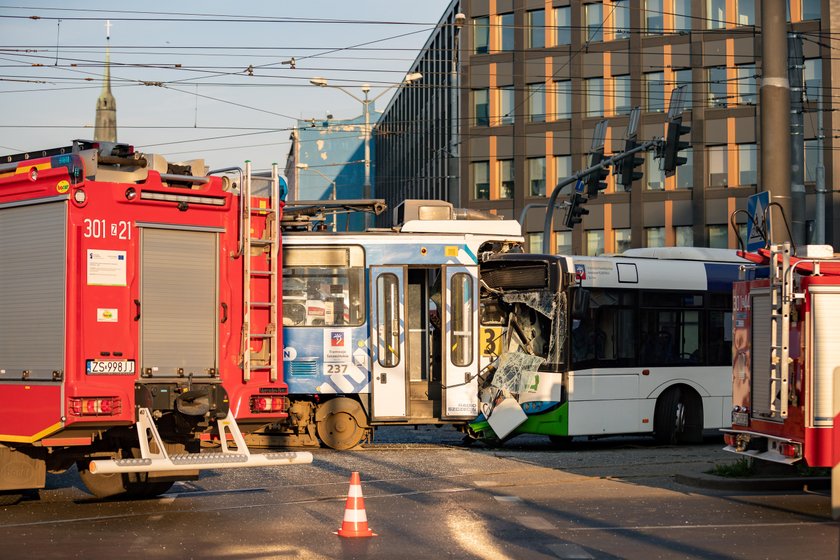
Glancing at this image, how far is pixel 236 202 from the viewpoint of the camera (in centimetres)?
1279

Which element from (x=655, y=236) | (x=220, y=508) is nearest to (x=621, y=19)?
(x=655, y=236)

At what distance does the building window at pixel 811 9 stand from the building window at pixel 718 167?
679 cm

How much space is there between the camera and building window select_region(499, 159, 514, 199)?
206 ft

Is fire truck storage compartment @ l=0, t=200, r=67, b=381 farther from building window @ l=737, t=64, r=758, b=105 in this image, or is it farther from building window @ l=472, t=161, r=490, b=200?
building window @ l=472, t=161, r=490, b=200

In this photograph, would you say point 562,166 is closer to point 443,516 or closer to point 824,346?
point 824,346

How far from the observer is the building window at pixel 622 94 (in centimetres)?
5925

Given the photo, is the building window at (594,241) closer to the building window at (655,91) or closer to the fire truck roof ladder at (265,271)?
the building window at (655,91)

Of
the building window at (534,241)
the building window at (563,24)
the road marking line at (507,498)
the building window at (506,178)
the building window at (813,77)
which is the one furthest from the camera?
the building window at (534,241)

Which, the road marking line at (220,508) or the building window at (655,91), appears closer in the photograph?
the road marking line at (220,508)

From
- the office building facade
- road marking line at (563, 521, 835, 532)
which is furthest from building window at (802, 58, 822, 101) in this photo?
road marking line at (563, 521, 835, 532)

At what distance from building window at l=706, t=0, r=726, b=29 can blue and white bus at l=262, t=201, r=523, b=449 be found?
134ft

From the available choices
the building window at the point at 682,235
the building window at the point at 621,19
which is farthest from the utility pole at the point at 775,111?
the building window at the point at 621,19

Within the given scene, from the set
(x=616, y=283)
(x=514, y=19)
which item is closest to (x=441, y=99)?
(x=514, y=19)

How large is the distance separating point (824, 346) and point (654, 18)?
48022mm
